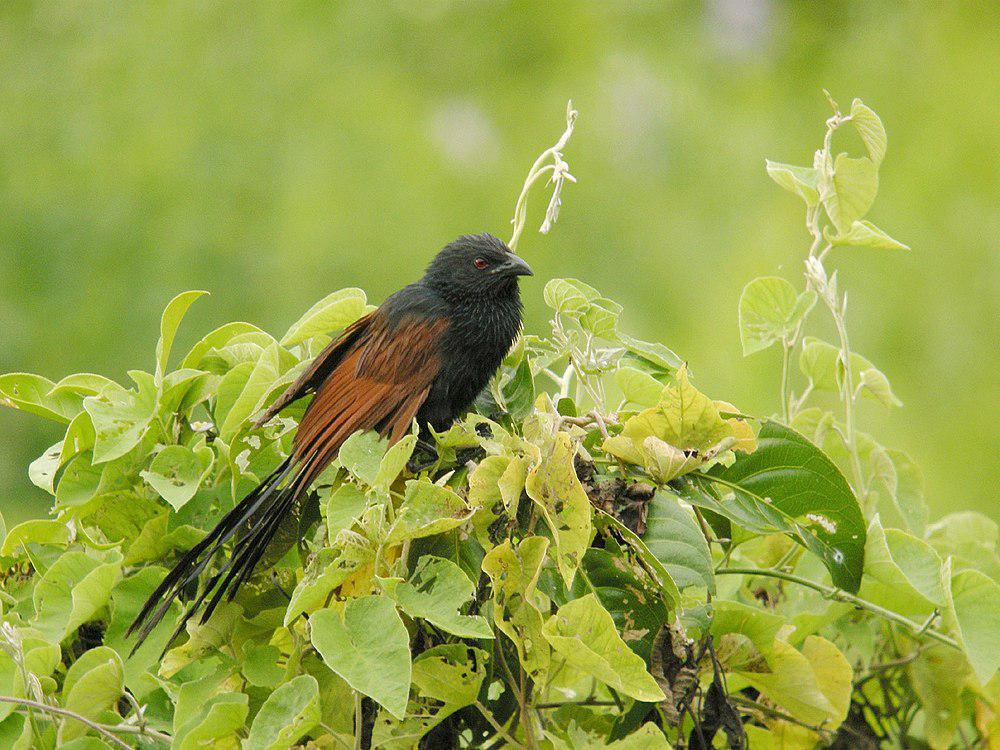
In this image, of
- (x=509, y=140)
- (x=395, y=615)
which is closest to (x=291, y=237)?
(x=509, y=140)

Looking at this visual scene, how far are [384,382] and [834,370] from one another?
1.53ft

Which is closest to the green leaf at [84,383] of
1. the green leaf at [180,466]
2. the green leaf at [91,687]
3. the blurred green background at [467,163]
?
the green leaf at [180,466]

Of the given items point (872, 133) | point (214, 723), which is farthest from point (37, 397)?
point (872, 133)

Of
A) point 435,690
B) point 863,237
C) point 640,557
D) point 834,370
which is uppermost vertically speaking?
point 863,237

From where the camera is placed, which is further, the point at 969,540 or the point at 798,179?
the point at 969,540

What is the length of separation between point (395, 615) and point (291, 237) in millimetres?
3185

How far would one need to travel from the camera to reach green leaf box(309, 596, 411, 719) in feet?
2.18

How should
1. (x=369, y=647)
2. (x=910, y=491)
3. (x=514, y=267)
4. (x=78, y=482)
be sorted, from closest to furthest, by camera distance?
(x=369, y=647), (x=78, y=482), (x=910, y=491), (x=514, y=267)

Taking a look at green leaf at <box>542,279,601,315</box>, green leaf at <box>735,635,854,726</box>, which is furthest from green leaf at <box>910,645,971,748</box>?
green leaf at <box>542,279,601,315</box>

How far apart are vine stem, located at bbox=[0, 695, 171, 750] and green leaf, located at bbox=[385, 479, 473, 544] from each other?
27 centimetres

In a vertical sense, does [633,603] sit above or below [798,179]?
below

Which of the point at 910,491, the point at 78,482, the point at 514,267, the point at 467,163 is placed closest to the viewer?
the point at 78,482

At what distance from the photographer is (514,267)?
129 centimetres

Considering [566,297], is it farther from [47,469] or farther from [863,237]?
[47,469]
